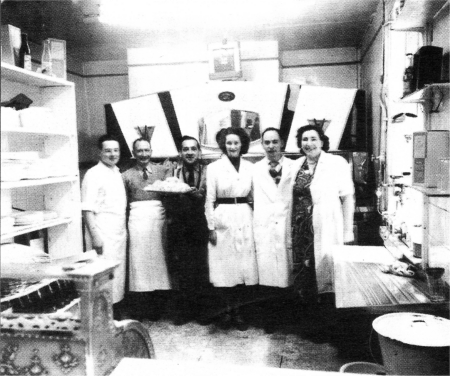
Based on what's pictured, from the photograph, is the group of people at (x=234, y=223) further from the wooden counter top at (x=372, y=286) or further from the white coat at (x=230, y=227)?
the wooden counter top at (x=372, y=286)

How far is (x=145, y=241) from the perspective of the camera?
3465 millimetres

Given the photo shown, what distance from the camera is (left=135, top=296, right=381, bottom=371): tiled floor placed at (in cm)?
266

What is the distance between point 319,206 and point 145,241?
4.31ft

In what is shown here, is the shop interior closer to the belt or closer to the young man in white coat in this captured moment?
the young man in white coat

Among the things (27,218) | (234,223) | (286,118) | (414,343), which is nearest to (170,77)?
(286,118)

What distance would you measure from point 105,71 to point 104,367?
2667 millimetres

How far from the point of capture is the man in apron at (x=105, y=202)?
265 cm

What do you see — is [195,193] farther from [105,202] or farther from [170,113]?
[170,113]

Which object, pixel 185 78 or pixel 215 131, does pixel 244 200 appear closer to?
pixel 215 131

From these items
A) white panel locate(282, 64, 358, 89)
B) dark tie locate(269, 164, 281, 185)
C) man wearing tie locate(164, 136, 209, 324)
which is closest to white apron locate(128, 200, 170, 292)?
man wearing tie locate(164, 136, 209, 324)

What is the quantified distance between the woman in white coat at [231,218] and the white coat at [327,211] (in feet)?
1.61

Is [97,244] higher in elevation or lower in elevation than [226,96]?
lower

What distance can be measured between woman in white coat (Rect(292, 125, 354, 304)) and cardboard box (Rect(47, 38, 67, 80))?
1524 mm

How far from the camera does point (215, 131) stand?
4258mm
